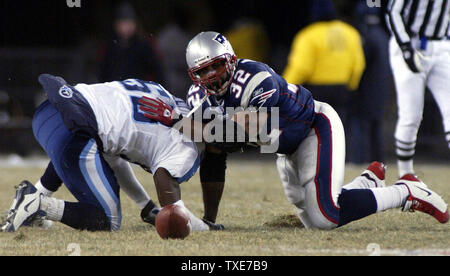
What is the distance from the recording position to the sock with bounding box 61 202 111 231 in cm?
466

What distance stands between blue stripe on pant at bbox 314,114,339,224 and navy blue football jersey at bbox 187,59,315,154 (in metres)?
0.10

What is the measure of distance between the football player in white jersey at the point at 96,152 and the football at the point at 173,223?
0.16 metres

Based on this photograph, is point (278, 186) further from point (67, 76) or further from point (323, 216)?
point (67, 76)

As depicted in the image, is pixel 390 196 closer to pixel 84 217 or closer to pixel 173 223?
pixel 173 223

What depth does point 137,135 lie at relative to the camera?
4.64m

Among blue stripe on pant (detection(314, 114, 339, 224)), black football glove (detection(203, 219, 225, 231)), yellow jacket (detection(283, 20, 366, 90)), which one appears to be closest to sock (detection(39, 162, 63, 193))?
black football glove (detection(203, 219, 225, 231))

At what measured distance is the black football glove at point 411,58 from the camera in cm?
628

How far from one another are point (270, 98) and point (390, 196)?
3.00ft

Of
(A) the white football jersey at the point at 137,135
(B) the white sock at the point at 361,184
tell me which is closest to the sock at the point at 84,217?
(A) the white football jersey at the point at 137,135

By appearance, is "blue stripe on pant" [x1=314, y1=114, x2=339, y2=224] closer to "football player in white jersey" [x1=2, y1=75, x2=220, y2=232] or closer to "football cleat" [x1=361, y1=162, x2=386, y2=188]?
"football cleat" [x1=361, y1=162, x2=386, y2=188]

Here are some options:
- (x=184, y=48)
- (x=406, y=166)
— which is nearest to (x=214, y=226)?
(x=406, y=166)
